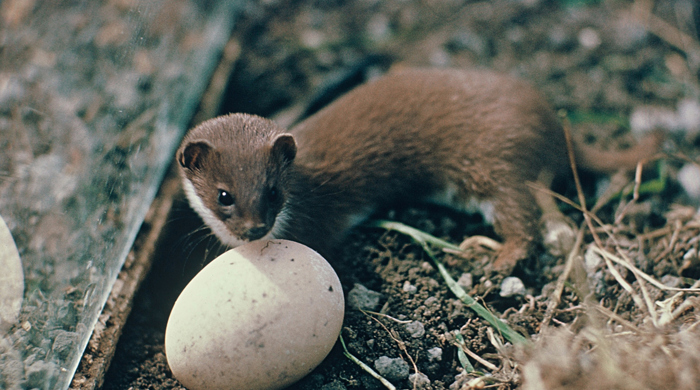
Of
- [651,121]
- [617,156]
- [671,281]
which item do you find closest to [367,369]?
[671,281]

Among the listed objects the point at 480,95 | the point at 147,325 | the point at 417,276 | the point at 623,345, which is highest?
the point at 480,95

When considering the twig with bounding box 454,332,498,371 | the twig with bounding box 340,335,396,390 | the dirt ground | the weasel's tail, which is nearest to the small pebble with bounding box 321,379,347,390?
the dirt ground

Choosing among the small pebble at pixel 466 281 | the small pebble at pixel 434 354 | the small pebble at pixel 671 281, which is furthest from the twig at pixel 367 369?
the small pebble at pixel 671 281

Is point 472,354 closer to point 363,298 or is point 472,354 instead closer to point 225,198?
point 363,298

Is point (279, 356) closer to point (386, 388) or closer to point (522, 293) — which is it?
point (386, 388)

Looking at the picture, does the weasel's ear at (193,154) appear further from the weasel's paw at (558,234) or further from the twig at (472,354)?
the weasel's paw at (558,234)

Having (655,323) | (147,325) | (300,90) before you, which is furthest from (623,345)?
(300,90)
